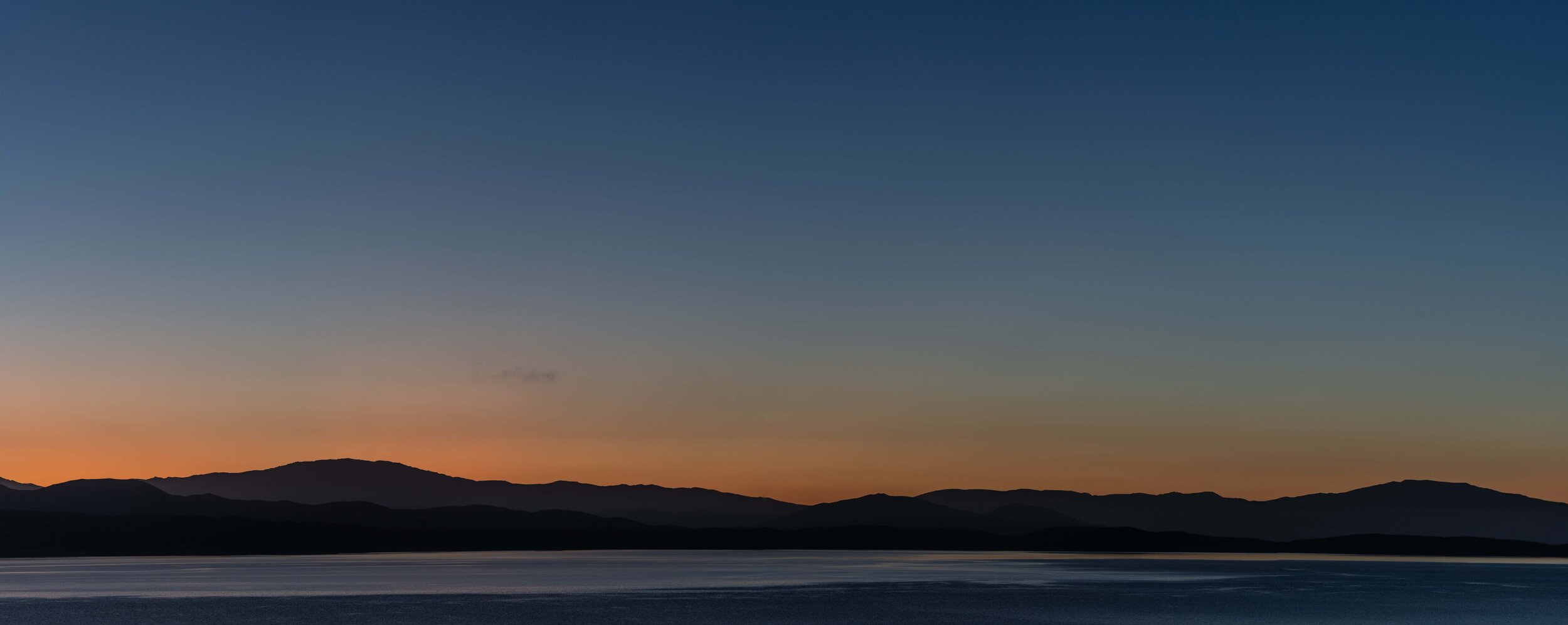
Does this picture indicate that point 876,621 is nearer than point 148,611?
Yes

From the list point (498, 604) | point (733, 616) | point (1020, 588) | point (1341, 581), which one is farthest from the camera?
Answer: point (1341, 581)

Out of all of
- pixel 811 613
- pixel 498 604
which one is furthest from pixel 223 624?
pixel 811 613

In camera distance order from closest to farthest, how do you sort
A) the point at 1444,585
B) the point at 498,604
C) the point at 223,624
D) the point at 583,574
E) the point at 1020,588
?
the point at 223,624 → the point at 498,604 → the point at 1020,588 → the point at 1444,585 → the point at 583,574

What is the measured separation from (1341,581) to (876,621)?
71.6 m

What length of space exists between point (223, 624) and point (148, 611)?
421 inches

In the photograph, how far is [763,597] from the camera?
265 feet

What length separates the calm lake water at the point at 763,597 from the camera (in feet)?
205

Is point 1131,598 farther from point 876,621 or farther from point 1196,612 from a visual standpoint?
point 876,621

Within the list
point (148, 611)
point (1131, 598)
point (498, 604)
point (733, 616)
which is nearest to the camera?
point (733, 616)

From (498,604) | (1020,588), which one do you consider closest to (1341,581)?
(1020,588)

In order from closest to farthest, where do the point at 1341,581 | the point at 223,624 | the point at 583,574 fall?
the point at 223,624
the point at 1341,581
the point at 583,574

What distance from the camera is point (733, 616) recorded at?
204 ft

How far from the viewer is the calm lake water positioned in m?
62.4

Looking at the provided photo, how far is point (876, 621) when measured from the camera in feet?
193
